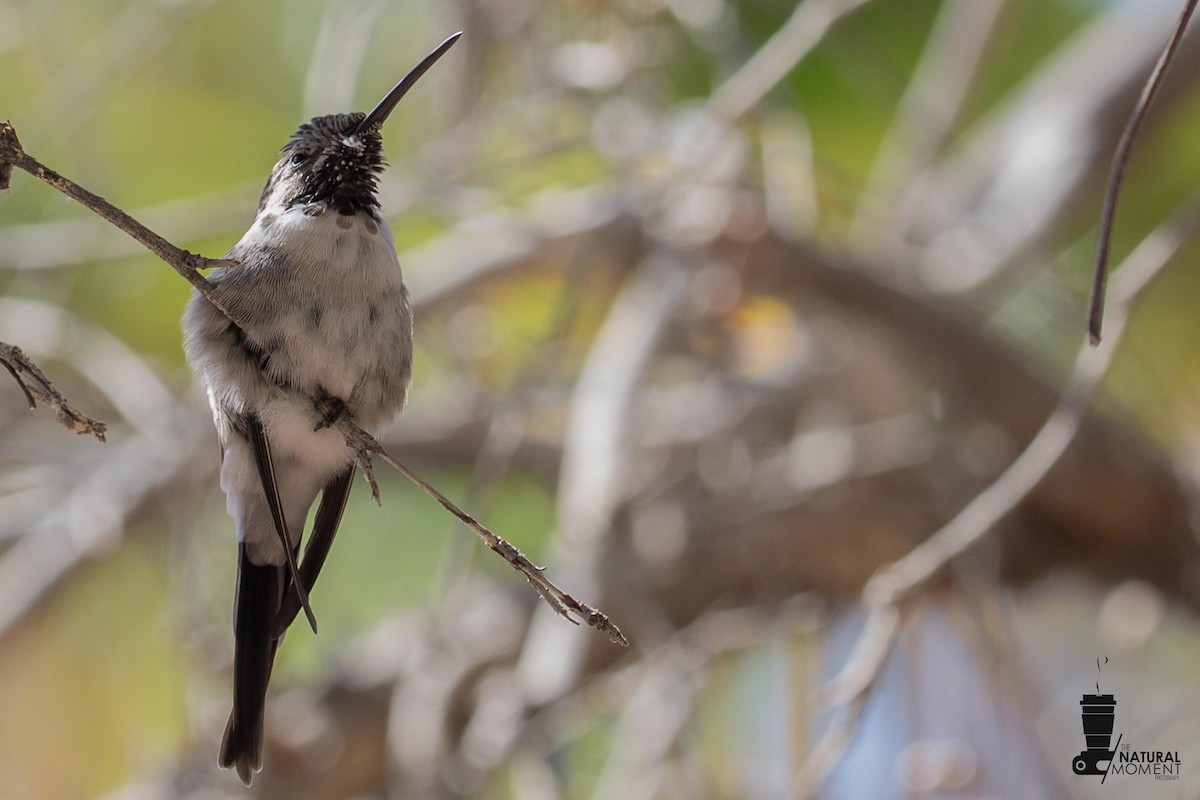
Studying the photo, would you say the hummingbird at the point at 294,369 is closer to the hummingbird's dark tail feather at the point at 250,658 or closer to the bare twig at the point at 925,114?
the hummingbird's dark tail feather at the point at 250,658

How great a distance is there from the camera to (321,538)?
9.23ft

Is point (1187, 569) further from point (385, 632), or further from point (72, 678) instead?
point (72, 678)

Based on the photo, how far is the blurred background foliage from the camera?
3904mm

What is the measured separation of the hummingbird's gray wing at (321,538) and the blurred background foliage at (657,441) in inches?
25.3

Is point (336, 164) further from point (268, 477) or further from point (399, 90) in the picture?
point (268, 477)

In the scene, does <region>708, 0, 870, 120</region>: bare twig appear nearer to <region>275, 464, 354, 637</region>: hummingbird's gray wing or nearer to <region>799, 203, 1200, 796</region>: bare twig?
<region>799, 203, 1200, 796</region>: bare twig

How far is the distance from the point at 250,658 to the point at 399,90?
1339mm

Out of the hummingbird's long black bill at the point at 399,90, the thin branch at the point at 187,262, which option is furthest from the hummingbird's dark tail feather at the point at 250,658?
the hummingbird's long black bill at the point at 399,90

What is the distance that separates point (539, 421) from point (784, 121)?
5.53ft

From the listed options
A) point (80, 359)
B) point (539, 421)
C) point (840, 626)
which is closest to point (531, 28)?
point (539, 421)

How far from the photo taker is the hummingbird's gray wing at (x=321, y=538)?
272 cm

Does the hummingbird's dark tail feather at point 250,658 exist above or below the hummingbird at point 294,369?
below

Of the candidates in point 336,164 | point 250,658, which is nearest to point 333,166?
point 336,164

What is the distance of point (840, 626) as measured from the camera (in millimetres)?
4926
